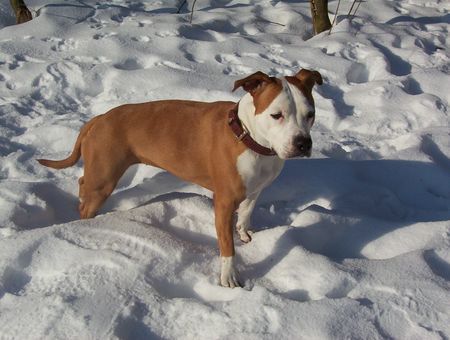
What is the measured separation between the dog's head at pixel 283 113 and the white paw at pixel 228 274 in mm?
704

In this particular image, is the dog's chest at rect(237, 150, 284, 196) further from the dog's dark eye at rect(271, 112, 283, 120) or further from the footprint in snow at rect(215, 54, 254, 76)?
the footprint in snow at rect(215, 54, 254, 76)

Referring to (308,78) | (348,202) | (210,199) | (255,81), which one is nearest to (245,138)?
(255,81)

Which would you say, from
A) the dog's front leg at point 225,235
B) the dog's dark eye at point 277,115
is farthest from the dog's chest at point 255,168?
the dog's dark eye at point 277,115

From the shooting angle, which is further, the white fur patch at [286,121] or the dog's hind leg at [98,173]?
the dog's hind leg at [98,173]

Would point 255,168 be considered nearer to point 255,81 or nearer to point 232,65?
point 255,81

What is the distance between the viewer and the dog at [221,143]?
266cm

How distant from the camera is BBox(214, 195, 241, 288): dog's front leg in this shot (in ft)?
9.52

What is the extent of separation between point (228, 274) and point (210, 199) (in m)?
0.87

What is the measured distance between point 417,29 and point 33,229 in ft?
17.7

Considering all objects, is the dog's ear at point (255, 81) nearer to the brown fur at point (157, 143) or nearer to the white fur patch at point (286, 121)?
the white fur patch at point (286, 121)

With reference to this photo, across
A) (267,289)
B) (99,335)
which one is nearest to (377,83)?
(267,289)

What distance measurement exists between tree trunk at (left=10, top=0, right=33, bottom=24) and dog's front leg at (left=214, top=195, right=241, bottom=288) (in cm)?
436

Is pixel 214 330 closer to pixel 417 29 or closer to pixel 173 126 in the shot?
pixel 173 126

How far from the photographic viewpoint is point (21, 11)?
20.1ft
